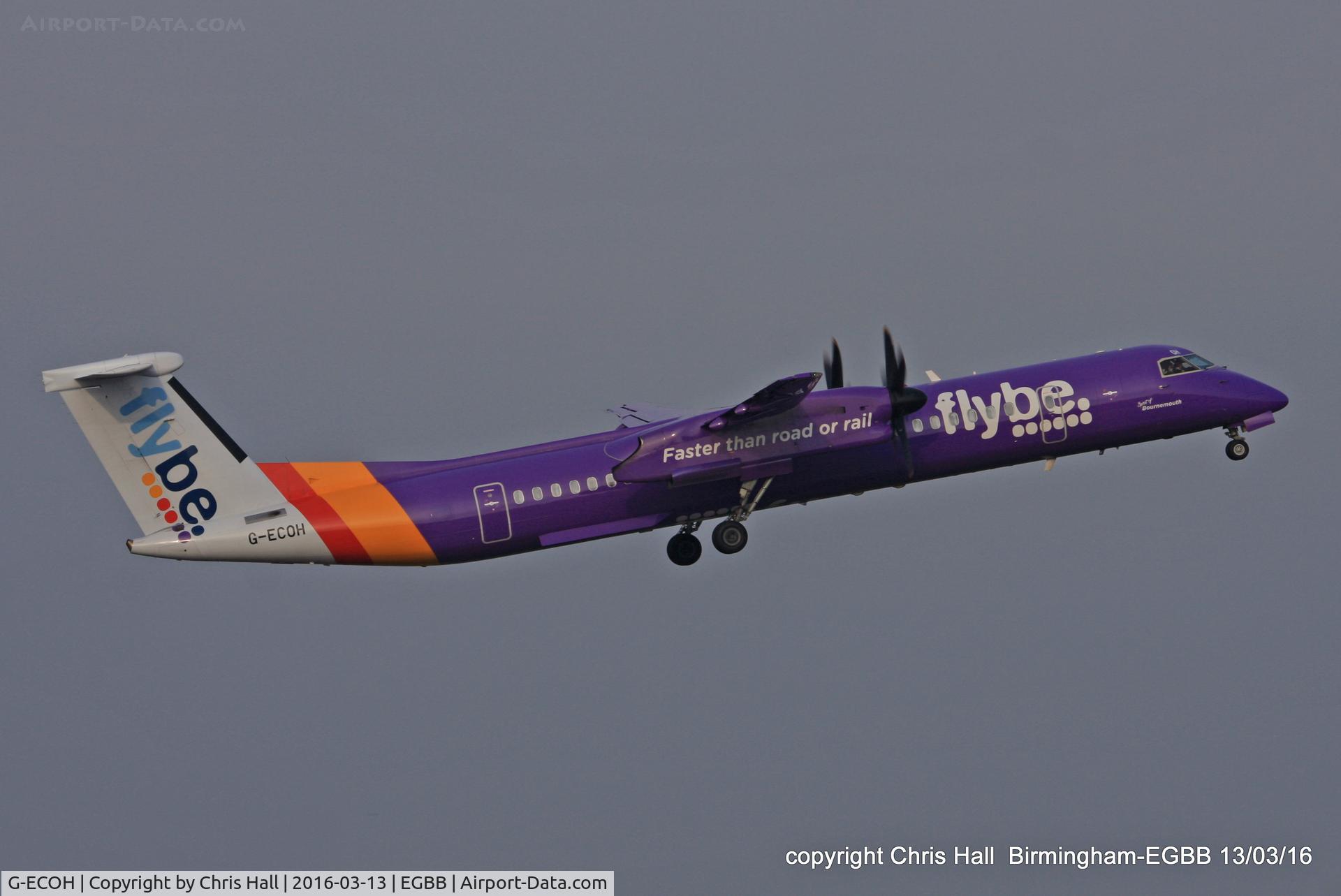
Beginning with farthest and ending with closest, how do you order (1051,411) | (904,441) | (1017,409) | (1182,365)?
(1182,365) < (1051,411) < (1017,409) < (904,441)

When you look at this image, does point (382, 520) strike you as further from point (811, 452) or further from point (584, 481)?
point (811, 452)

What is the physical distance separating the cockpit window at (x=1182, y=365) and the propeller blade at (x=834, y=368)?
649cm

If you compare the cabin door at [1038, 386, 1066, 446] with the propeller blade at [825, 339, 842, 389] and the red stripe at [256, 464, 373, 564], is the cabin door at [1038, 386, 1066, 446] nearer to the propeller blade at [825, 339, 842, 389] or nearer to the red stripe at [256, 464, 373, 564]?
the propeller blade at [825, 339, 842, 389]

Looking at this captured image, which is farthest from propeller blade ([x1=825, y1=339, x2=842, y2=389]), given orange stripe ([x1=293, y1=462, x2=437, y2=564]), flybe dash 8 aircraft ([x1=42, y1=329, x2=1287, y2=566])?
orange stripe ([x1=293, y1=462, x2=437, y2=564])

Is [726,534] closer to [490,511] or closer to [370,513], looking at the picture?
[490,511]

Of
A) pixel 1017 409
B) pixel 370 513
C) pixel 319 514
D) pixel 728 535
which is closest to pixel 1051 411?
pixel 1017 409

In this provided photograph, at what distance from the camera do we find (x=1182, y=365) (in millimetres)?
41875

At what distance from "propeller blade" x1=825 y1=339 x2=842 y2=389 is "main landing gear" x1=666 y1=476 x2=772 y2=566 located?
10.2 ft

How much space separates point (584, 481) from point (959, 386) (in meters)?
7.78

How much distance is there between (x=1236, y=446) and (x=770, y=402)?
34.5 feet

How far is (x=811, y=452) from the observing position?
39.7 m

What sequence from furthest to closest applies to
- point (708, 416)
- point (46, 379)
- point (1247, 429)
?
1. point (1247, 429)
2. point (708, 416)
3. point (46, 379)

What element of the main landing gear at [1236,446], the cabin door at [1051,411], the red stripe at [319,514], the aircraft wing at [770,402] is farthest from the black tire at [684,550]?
the main landing gear at [1236,446]

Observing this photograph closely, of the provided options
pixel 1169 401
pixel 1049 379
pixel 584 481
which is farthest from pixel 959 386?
pixel 584 481
